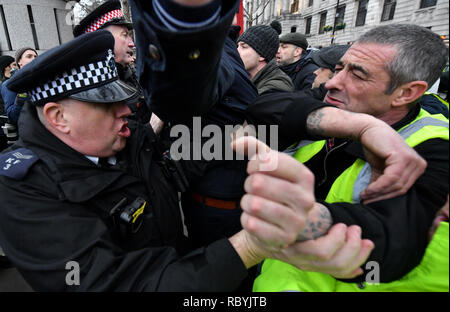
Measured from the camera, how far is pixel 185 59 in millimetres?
661

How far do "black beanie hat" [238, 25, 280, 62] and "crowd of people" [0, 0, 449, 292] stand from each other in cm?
173

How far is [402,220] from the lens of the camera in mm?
758

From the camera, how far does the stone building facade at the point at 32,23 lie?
1246 cm

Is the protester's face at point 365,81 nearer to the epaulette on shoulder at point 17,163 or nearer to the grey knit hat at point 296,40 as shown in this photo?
the epaulette on shoulder at point 17,163

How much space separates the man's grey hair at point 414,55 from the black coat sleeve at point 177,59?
47.1 inches

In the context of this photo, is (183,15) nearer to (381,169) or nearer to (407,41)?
(381,169)

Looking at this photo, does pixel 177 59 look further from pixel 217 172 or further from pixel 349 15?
pixel 349 15

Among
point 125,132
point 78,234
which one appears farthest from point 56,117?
point 78,234

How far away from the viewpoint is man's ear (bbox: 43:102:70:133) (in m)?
1.19

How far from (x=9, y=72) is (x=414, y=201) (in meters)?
7.49

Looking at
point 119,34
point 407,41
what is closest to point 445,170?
point 407,41

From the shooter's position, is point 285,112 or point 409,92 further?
point 409,92

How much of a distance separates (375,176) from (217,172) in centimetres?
73

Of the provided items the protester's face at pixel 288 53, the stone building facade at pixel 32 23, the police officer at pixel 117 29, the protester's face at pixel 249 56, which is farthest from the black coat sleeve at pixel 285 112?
the stone building facade at pixel 32 23
